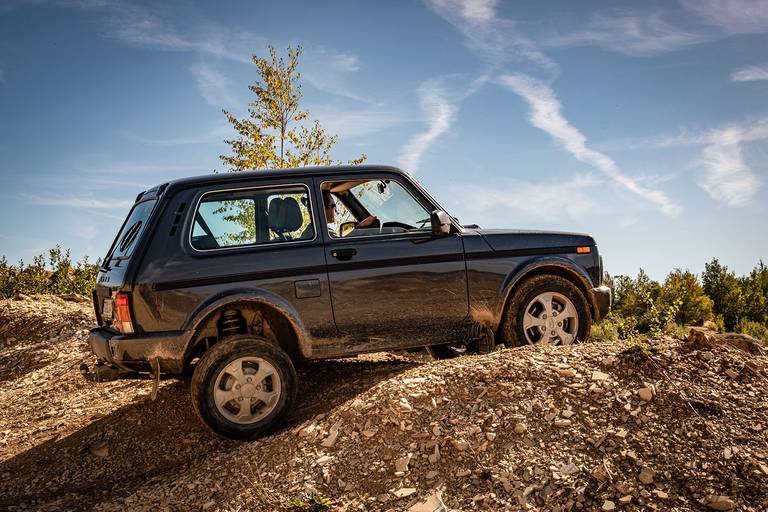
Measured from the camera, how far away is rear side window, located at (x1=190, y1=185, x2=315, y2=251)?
5.48 metres

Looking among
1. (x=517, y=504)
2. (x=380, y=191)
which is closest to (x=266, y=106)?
(x=380, y=191)

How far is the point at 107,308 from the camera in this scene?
5.61 m

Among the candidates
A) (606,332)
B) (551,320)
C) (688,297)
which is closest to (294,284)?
(551,320)

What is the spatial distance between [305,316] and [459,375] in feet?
4.57

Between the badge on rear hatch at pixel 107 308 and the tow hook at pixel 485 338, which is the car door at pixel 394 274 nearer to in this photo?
the tow hook at pixel 485 338

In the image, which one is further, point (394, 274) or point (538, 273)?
point (538, 273)

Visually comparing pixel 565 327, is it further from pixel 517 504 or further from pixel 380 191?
pixel 517 504

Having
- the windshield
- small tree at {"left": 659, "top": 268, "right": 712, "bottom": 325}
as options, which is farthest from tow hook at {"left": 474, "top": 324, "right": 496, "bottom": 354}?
small tree at {"left": 659, "top": 268, "right": 712, "bottom": 325}

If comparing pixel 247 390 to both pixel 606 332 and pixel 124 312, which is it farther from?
pixel 606 332

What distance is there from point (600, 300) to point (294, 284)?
3200 mm

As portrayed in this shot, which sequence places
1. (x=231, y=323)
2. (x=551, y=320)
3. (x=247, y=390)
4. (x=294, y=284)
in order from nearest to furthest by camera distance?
(x=247, y=390) → (x=294, y=284) → (x=231, y=323) → (x=551, y=320)

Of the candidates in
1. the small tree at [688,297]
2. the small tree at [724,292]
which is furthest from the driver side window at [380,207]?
the small tree at [724,292]

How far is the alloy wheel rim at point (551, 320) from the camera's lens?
6305 millimetres

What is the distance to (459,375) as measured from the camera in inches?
205
